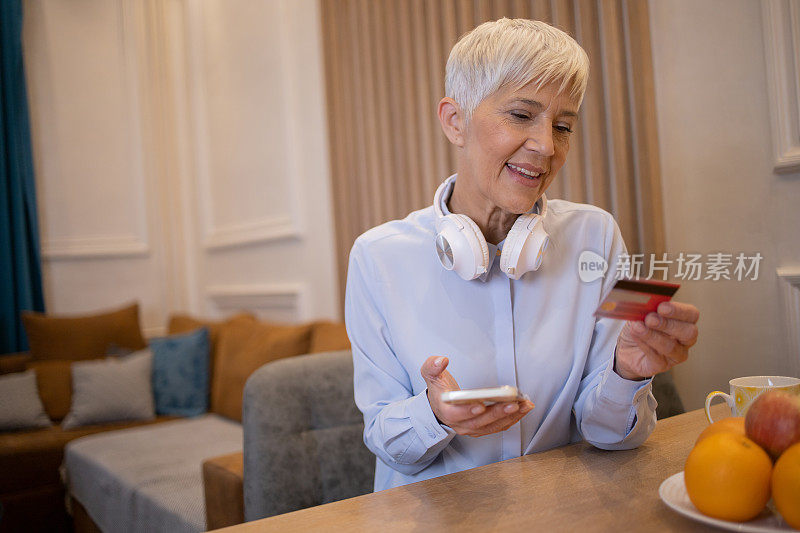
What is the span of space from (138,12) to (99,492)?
3383 millimetres

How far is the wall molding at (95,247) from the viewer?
14.6ft

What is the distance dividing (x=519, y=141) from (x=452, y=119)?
0.18m

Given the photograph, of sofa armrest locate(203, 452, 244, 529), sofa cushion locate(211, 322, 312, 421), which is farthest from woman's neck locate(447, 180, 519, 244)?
sofa cushion locate(211, 322, 312, 421)

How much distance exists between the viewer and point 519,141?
1.18m

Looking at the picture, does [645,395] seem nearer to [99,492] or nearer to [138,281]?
[99,492]

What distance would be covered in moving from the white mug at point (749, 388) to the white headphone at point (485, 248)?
1.18 feet

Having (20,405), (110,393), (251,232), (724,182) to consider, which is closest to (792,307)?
(724,182)

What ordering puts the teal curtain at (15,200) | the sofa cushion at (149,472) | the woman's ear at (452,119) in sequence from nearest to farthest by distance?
the woman's ear at (452,119)
the sofa cushion at (149,472)
the teal curtain at (15,200)

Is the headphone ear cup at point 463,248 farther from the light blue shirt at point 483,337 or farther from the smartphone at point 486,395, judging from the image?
the smartphone at point 486,395

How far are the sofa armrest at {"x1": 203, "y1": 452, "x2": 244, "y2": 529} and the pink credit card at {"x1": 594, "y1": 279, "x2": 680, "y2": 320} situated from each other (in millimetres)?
1250

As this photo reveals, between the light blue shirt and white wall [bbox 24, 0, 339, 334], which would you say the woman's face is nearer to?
the light blue shirt

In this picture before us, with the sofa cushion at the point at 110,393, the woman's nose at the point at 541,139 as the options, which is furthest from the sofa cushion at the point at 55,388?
the woman's nose at the point at 541,139

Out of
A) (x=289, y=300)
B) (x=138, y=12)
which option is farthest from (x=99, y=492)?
(x=138, y=12)

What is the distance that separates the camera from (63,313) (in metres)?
4.48
